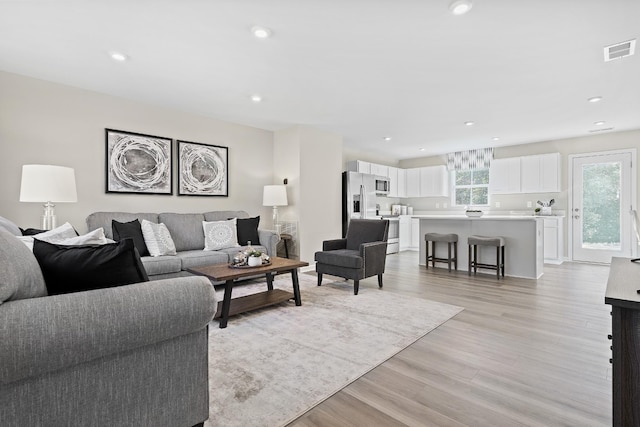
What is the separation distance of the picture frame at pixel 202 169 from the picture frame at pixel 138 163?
0.17 m

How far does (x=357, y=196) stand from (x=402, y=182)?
2526 mm

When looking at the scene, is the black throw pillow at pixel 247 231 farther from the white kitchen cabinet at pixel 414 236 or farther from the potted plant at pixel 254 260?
the white kitchen cabinet at pixel 414 236

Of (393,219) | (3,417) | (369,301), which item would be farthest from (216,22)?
(393,219)

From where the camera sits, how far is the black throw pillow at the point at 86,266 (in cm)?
126

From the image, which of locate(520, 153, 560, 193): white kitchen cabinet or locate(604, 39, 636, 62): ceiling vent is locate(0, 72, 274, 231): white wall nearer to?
locate(604, 39, 636, 62): ceiling vent

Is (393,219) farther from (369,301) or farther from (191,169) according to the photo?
(191,169)

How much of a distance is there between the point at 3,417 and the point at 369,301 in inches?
118

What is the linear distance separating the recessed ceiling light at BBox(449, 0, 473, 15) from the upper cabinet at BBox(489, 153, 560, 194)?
549 cm

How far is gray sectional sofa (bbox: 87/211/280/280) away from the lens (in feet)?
11.5

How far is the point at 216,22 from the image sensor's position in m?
2.39

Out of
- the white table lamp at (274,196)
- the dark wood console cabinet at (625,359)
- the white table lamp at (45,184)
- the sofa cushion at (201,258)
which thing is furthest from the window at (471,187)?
the white table lamp at (45,184)

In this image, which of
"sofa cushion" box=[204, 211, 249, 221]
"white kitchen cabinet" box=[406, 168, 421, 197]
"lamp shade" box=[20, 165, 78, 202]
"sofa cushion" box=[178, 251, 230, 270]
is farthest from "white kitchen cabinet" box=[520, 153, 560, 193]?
"lamp shade" box=[20, 165, 78, 202]

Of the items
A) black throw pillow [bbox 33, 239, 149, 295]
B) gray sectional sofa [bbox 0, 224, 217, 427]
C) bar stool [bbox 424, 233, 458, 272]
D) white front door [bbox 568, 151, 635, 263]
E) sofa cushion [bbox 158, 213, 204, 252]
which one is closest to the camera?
gray sectional sofa [bbox 0, 224, 217, 427]

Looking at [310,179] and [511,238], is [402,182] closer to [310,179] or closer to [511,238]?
[310,179]
